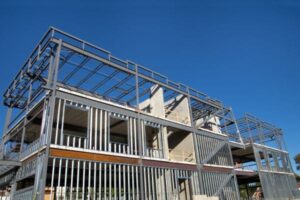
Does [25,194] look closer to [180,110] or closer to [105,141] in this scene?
[105,141]

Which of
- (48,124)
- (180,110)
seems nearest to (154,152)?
(180,110)

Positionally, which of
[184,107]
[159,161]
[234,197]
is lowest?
[234,197]

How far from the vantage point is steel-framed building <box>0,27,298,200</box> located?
12.9 meters

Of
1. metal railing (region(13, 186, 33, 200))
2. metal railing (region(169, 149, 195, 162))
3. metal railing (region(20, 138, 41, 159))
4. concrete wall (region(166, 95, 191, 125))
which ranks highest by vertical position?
concrete wall (region(166, 95, 191, 125))

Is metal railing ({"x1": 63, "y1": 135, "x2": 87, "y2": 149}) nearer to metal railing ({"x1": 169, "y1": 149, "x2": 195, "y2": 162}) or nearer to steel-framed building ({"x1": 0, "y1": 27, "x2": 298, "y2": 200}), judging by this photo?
steel-framed building ({"x1": 0, "y1": 27, "x2": 298, "y2": 200})

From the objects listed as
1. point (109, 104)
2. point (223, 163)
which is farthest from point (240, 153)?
point (109, 104)

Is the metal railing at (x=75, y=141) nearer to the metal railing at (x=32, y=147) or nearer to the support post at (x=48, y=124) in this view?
the support post at (x=48, y=124)

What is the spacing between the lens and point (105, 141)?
14359 millimetres

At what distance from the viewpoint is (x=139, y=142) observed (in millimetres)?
16266

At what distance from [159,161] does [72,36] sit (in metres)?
9.84

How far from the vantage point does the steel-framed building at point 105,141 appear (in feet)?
42.3

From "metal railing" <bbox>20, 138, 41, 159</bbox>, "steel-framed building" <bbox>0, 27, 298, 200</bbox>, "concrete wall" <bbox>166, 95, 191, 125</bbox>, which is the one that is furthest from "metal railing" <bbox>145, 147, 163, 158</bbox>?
"metal railing" <bbox>20, 138, 41, 159</bbox>

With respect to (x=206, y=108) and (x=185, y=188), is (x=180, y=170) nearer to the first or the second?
(x=185, y=188)

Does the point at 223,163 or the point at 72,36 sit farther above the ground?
the point at 72,36
